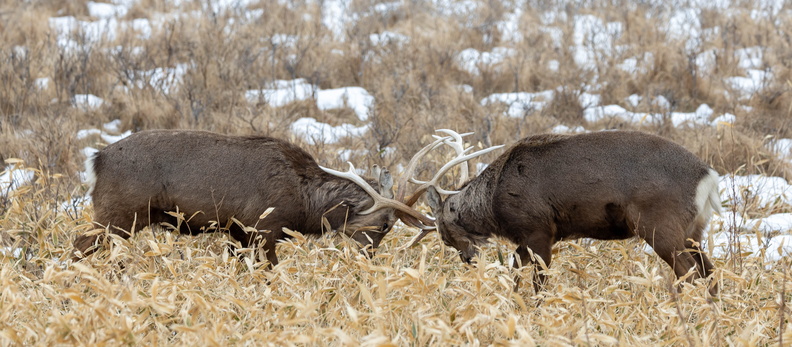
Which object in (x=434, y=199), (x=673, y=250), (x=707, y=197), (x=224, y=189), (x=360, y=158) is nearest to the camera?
(x=673, y=250)

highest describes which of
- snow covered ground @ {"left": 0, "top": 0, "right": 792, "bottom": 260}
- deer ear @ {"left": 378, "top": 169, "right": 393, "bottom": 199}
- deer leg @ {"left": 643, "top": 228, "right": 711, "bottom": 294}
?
deer ear @ {"left": 378, "top": 169, "right": 393, "bottom": 199}

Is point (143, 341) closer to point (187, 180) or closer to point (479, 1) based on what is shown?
point (187, 180)

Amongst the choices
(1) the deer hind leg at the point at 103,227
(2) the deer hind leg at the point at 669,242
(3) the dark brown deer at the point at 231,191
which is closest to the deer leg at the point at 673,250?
(2) the deer hind leg at the point at 669,242

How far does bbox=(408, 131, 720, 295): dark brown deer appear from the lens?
5.39 m

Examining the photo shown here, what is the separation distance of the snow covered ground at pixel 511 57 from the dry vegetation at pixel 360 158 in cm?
14

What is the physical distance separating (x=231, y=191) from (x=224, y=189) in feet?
0.17

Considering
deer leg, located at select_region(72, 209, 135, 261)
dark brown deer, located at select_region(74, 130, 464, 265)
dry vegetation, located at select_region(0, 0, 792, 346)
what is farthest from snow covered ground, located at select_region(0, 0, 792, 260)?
dark brown deer, located at select_region(74, 130, 464, 265)

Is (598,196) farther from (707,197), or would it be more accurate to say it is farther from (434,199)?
(434,199)

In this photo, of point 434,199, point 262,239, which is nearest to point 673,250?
point 434,199

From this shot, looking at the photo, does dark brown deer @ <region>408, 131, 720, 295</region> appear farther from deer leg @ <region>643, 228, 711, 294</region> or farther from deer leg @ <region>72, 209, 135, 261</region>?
deer leg @ <region>72, 209, 135, 261</region>

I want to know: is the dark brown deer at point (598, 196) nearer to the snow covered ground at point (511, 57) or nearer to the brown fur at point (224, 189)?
the brown fur at point (224, 189)

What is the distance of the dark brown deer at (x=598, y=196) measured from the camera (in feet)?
17.7

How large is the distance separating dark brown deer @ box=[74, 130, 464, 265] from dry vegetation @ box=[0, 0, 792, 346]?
8.3 inches

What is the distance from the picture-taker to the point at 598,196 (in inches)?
217
